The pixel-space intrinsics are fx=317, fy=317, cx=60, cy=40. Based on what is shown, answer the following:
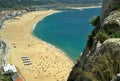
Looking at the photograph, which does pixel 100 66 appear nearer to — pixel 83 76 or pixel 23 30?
pixel 83 76

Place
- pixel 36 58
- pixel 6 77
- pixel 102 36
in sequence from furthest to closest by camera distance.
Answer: pixel 36 58 → pixel 6 77 → pixel 102 36

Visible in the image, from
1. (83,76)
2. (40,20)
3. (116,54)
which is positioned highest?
(116,54)

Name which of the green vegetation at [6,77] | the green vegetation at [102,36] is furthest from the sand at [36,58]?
the green vegetation at [102,36]

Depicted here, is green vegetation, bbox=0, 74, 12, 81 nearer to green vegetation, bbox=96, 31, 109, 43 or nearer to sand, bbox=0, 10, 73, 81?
sand, bbox=0, 10, 73, 81

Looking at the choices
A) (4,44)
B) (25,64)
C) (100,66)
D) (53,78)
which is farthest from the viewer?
(4,44)

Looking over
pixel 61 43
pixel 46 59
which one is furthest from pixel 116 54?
pixel 61 43

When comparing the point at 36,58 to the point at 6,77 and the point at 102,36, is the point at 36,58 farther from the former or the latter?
the point at 102,36

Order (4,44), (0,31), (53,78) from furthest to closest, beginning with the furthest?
(0,31)
(4,44)
(53,78)

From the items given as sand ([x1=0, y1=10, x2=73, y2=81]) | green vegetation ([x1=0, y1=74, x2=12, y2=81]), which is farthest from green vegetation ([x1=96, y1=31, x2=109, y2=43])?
sand ([x1=0, y1=10, x2=73, y2=81])

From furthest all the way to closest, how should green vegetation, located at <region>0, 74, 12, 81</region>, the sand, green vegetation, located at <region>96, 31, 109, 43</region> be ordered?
the sand
green vegetation, located at <region>0, 74, 12, 81</region>
green vegetation, located at <region>96, 31, 109, 43</region>

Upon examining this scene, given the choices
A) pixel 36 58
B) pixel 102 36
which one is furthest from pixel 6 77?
pixel 102 36

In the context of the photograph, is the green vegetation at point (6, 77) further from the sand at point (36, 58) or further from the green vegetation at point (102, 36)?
the green vegetation at point (102, 36)
